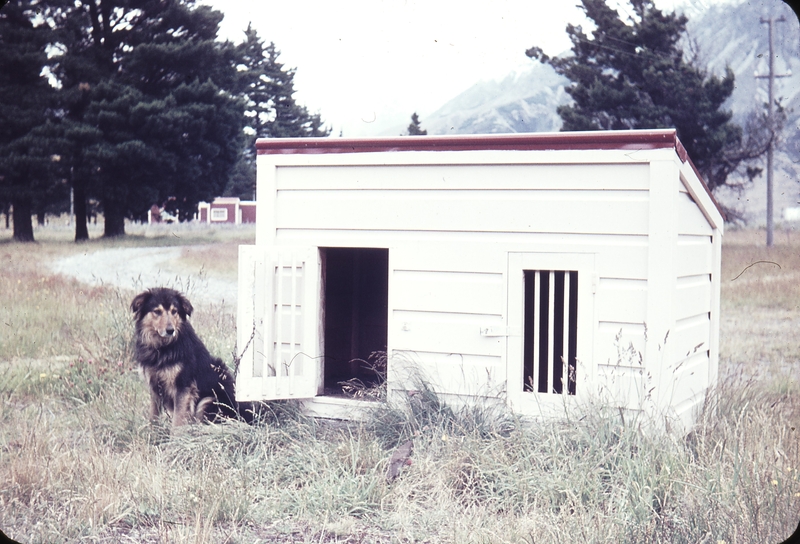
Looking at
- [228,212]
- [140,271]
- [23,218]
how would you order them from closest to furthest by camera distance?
[23,218]
[140,271]
[228,212]

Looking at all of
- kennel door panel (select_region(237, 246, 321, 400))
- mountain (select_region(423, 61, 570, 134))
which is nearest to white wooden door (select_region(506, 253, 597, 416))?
kennel door panel (select_region(237, 246, 321, 400))

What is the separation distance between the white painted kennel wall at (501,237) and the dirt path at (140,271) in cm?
553

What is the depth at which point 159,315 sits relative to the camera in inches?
225

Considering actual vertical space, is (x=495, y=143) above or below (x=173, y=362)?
above

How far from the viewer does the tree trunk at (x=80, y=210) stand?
42.6 feet

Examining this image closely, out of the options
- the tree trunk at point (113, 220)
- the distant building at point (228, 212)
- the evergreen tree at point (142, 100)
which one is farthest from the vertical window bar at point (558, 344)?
the distant building at point (228, 212)

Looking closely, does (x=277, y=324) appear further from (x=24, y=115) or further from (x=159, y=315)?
(x=24, y=115)

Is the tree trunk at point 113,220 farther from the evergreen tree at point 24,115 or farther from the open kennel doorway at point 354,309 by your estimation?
the open kennel doorway at point 354,309

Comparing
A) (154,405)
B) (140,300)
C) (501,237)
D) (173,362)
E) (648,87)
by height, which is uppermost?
(648,87)

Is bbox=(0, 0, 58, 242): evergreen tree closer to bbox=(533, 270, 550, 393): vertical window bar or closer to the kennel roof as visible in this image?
the kennel roof

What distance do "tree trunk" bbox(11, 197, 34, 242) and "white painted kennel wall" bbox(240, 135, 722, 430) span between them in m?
7.54

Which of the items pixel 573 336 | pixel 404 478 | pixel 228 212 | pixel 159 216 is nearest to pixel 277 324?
pixel 404 478

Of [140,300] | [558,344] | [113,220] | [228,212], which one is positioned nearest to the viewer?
[140,300]

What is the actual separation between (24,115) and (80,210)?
304 centimetres
